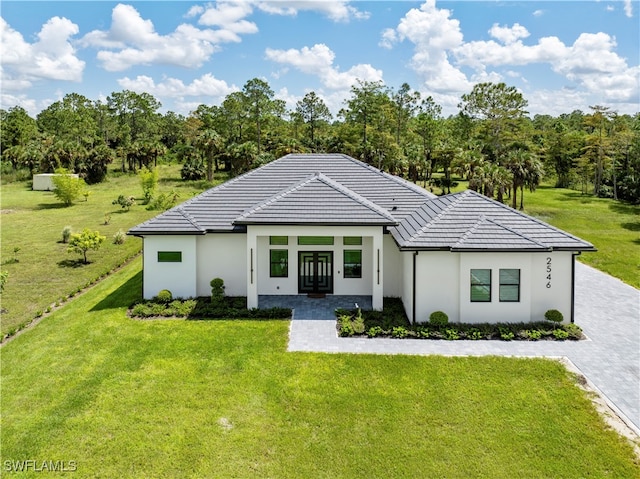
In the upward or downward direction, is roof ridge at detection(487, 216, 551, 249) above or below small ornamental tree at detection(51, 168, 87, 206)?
below

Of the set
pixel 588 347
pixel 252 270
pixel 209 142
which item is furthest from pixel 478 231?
pixel 209 142

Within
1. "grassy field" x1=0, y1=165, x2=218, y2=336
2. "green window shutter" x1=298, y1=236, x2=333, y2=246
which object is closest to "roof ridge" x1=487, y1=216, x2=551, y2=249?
"green window shutter" x1=298, y1=236, x2=333, y2=246

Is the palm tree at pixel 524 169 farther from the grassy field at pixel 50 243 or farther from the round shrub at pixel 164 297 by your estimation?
the round shrub at pixel 164 297

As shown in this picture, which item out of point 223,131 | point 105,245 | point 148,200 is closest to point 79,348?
point 105,245

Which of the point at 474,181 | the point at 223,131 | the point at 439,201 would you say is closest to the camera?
the point at 439,201

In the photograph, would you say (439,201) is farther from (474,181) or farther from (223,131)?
(223,131)

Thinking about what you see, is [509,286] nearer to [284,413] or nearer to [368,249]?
[368,249]

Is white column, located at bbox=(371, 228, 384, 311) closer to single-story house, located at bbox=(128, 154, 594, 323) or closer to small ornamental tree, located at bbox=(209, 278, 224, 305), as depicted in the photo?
single-story house, located at bbox=(128, 154, 594, 323)
